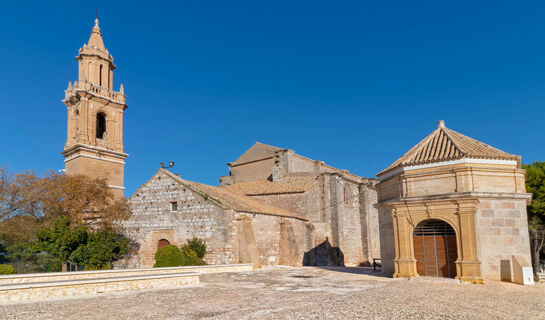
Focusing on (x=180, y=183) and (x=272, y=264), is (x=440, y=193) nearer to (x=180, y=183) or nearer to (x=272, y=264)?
(x=272, y=264)

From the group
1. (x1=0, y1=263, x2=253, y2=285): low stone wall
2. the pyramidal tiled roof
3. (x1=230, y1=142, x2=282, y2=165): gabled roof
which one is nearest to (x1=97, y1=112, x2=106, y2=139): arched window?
(x1=230, y1=142, x2=282, y2=165): gabled roof

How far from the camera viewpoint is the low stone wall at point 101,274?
13521 mm

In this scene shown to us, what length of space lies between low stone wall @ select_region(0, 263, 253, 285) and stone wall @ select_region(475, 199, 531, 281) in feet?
35.9

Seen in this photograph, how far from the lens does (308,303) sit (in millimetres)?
9531

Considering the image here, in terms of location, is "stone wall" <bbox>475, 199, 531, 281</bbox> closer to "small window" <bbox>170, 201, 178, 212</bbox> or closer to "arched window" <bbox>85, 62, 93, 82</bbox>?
"small window" <bbox>170, 201, 178, 212</bbox>

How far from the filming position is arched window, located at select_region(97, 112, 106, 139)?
39688 millimetres

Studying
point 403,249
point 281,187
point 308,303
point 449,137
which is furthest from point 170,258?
point 449,137

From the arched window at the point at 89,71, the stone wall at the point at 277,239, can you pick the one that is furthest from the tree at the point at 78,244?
the arched window at the point at 89,71

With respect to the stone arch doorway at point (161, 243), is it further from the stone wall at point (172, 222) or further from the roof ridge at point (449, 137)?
the roof ridge at point (449, 137)

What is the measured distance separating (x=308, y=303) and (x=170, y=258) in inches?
474

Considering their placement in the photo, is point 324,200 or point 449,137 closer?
point 449,137

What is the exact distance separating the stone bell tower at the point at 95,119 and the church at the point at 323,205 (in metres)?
0.11

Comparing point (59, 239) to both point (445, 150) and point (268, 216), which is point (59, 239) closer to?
point (268, 216)

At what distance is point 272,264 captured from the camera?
78.5 ft
